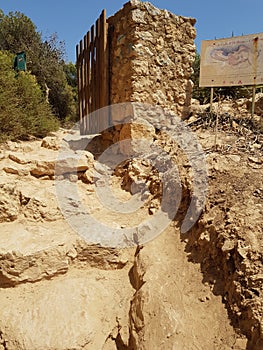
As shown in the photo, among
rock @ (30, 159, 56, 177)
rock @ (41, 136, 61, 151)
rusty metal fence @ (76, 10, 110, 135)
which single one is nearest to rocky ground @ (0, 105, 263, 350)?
rock @ (30, 159, 56, 177)

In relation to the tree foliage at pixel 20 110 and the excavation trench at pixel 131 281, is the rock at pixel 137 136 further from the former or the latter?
the tree foliage at pixel 20 110

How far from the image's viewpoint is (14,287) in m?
2.26

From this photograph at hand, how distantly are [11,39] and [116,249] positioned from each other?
33.0ft

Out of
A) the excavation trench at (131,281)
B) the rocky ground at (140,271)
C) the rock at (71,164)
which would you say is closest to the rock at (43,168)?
the rock at (71,164)

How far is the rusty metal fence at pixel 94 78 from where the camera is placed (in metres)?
3.93

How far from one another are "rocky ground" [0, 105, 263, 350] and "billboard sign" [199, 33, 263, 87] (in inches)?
37.3

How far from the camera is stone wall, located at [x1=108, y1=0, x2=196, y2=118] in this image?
137 inches

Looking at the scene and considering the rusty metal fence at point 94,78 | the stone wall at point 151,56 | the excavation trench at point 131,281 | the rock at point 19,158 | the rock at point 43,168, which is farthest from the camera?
the rusty metal fence at point 94,78

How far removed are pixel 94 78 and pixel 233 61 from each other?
2.27 metres

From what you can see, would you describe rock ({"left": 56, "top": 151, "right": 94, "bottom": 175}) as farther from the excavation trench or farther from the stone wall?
the stone wall

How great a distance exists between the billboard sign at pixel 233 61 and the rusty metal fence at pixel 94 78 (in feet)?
4.91

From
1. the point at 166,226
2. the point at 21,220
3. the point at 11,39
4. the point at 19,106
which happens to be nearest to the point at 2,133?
the point at 19,106

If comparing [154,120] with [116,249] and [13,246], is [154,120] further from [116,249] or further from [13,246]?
[13,246]

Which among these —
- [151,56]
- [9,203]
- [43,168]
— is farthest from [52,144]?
[151,56]
